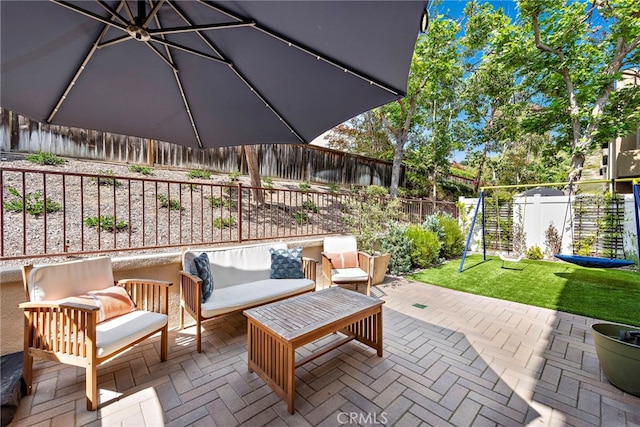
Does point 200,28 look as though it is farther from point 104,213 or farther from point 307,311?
point 104,213

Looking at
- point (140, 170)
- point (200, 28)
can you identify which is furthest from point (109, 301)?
point (140, 170)

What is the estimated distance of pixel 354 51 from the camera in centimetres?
173

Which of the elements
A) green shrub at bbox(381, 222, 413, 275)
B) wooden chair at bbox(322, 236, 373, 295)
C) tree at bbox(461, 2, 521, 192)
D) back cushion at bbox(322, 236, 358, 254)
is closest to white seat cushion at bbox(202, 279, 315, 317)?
wooden chair at bbox(322, 236, 373, 295)

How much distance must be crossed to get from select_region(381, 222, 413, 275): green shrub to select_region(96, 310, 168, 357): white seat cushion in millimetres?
4412

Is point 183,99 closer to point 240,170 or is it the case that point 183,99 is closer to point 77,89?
point 77,89

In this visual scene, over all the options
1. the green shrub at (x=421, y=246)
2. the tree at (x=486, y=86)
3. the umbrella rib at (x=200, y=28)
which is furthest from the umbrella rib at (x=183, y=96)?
the tree at (x=486, y=86)

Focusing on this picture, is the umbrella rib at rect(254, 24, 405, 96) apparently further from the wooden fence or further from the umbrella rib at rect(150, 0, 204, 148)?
the wooden fence

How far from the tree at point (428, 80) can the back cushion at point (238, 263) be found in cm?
700

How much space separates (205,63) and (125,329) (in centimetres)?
Result: 232

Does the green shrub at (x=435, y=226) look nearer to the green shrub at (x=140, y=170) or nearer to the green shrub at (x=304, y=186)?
the green shrub at (x=304, y=186)

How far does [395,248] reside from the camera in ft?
18.6

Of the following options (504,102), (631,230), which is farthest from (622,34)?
(631,230)

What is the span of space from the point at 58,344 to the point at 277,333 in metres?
1.68

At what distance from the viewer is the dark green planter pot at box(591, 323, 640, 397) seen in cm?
201
